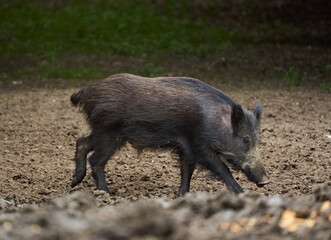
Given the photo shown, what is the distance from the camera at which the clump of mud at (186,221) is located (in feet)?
7.95

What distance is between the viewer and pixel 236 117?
5.09m

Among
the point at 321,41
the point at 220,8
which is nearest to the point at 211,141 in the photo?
the point at 321,41

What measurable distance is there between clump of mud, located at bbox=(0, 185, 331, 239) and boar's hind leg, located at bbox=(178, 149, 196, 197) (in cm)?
171

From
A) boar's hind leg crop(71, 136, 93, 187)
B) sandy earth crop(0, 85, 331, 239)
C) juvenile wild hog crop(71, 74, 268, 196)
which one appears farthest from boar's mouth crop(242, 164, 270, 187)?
boar's hind leg crop(71, 136, 93, 187)

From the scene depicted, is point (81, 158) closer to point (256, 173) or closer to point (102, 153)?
point (102, 153)

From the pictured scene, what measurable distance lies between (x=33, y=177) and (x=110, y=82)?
4.27 feet

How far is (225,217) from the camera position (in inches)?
114

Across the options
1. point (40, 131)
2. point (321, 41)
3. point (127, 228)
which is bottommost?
point (40, 131)

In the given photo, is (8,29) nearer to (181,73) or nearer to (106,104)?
(181,73)

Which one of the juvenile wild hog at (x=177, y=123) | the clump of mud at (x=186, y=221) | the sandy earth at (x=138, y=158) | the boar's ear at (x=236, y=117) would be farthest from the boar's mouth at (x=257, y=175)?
the clump of mud at (x=186, y=221)

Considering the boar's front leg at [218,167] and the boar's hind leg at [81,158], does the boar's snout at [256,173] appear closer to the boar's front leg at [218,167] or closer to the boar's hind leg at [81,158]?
the boar's front leg at [218,167]

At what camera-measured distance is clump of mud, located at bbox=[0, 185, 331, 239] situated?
95.4 inches

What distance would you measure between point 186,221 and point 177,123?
2.37 metres

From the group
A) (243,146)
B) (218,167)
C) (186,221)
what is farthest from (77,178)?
(186,221)
